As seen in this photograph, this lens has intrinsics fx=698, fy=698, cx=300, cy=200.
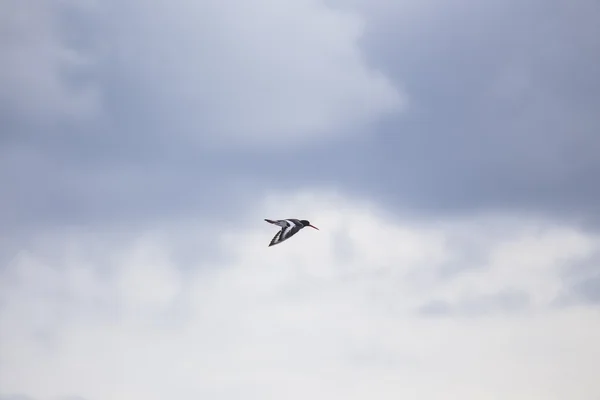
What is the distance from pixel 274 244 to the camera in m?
154

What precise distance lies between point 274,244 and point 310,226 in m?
13.2

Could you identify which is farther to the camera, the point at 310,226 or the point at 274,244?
the point at 310,226

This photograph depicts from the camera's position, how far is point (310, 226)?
536 feet
